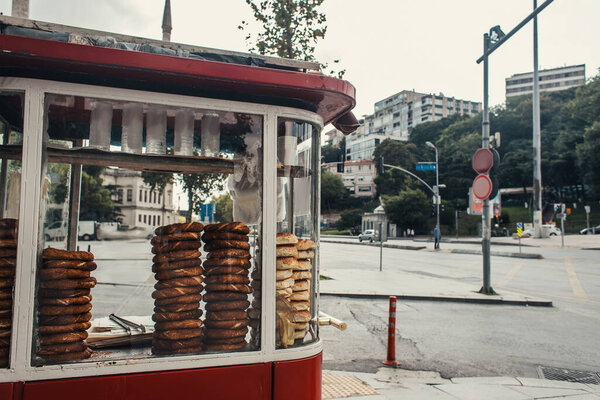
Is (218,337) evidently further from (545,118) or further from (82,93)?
(545,118)

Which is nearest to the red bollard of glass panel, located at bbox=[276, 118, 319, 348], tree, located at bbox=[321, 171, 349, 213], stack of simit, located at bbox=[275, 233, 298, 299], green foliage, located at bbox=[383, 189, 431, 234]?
glass panel, located at bbox=[276, 118, 319, 348]

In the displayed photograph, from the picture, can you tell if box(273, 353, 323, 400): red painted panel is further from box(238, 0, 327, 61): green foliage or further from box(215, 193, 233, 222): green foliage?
box(238, 0, 327, 61): green foliage

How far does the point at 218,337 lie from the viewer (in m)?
2.79

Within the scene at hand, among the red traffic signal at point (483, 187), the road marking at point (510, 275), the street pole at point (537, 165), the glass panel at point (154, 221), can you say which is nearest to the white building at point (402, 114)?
the street pole at point (537, 165)

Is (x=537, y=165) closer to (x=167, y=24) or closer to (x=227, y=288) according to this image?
(x=167, y=24)

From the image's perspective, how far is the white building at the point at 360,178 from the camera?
4036 inches

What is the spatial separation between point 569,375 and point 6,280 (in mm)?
6297

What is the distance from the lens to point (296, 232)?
3.28 m

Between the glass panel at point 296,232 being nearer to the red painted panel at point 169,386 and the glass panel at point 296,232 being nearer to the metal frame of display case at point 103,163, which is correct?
the metal frame of display case at point 103,163

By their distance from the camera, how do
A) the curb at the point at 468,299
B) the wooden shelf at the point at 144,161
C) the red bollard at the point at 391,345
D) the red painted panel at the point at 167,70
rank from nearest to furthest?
the red painted panel at the point at 167,70, the wooden shelf at the point at 144,161, the red bollard at the point at 391,345, the curb at the point at 468,299

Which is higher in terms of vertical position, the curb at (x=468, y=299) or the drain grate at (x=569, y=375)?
the curb at (x=468, y=299)

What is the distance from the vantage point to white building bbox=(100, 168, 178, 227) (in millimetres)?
3037

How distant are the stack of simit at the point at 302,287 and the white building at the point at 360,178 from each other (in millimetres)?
98729

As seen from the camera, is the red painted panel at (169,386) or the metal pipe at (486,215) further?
the metal pipe at (486,215)
